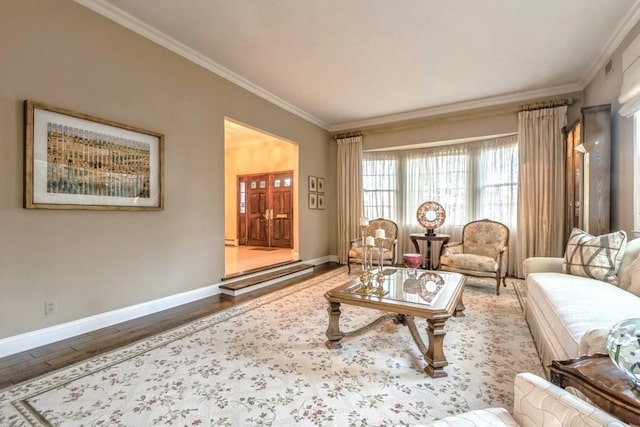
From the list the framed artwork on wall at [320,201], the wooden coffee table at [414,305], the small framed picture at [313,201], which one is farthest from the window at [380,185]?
the wooden coffee table at [414,305]

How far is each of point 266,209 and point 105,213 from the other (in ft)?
16.4

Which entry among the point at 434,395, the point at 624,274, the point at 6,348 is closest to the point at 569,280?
the point at 624,274

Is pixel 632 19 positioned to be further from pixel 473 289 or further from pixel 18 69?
pixel 18 69

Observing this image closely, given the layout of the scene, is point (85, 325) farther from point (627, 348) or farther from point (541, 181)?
point (541, 181)

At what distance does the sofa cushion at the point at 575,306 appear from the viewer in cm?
160

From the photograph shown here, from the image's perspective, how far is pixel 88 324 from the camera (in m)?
2.62

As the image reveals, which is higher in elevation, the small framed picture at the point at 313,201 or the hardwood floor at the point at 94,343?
the small framed picture at the point at 313,201

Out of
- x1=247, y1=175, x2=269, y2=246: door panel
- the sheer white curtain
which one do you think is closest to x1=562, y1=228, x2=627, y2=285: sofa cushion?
the sheer white curtain

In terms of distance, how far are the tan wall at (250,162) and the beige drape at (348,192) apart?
145 centimetres

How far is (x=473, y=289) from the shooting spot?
4.14 meters

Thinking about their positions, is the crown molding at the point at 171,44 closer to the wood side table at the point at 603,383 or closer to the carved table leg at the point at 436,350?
the carved table leg at the point at 436,350

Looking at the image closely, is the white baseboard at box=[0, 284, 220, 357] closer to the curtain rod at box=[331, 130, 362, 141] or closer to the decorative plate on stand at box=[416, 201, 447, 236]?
the decorative plate on stand at box=[416, 201, 447, 236]

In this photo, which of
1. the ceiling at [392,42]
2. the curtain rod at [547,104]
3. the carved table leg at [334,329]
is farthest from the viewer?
the curtain rod at [547,104]

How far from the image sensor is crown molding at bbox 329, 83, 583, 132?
4332mm
